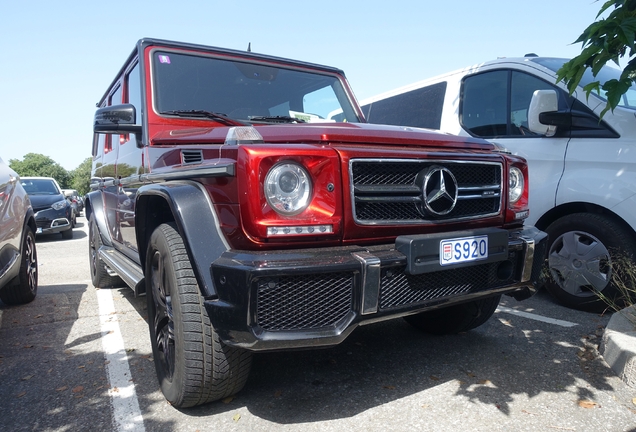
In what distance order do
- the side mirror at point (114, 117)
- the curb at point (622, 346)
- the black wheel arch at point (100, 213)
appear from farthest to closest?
the black wheel arch at point (100, 213), the side mirror at point (114, 117), the curb at point (622, 346)

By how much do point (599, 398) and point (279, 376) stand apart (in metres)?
1.69

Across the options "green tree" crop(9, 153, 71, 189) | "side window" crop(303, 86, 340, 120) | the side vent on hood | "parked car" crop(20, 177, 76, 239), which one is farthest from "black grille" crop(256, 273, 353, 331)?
"green tree" crop(9, 153, 71, 189)

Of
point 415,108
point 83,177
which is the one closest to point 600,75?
point 415,108

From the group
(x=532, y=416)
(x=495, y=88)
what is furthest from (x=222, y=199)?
(x=495, y=88)

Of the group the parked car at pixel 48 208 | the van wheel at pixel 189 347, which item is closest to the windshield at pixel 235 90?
the van wheel at pixel 189 347

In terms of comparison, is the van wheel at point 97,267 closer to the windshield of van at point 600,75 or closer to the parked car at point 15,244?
the parked car at point 15,244

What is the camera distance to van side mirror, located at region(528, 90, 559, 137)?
3988 millimetres

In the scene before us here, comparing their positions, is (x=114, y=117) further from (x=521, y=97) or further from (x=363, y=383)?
(x=521, y=97)

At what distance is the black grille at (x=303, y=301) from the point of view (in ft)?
6.43

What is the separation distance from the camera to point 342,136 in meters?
2.28

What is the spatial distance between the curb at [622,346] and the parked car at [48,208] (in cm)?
1085

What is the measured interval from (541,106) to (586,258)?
126 cm

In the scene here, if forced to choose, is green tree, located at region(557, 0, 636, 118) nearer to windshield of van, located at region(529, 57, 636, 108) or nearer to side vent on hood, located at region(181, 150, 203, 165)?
windshield of van, located at region(529, 57, 636, 108)

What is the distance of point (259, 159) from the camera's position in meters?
2.02
